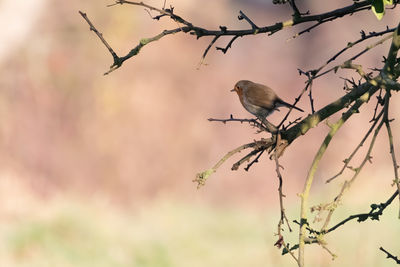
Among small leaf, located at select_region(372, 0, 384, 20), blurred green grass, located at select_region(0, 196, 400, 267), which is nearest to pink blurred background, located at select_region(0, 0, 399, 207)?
blurred green grass, located at select_region(0, 196, 400, 267)

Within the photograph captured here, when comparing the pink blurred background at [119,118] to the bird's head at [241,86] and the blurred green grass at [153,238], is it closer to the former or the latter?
the blurred green grass at [153,238]

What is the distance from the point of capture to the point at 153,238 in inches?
423

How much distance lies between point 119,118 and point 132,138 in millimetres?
578

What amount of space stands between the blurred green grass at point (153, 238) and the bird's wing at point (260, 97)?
9.98ft

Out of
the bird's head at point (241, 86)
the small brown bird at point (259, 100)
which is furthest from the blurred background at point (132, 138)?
the small brown bird at point (259, 100)

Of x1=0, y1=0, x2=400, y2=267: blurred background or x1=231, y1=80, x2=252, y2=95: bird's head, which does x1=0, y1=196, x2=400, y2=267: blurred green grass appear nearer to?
x1=0, y1=0, x2=400, y2=267: blurred background

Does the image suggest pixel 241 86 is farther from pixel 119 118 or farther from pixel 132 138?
pixel 119 118

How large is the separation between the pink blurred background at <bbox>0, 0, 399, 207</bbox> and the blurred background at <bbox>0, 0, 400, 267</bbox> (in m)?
0.03

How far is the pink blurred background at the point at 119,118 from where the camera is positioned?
17.2 meters

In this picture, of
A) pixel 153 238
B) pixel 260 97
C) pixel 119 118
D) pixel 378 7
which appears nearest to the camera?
pixel 378 7

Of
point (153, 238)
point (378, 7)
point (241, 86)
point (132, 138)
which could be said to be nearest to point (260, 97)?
point (241, 86)

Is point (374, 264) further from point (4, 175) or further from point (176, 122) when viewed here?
point (176, 122)

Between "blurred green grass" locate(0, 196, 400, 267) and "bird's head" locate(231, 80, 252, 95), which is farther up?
"blurred green grass" locate(0, 196, 400, 267)

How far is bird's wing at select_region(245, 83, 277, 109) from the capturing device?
17.1ft
